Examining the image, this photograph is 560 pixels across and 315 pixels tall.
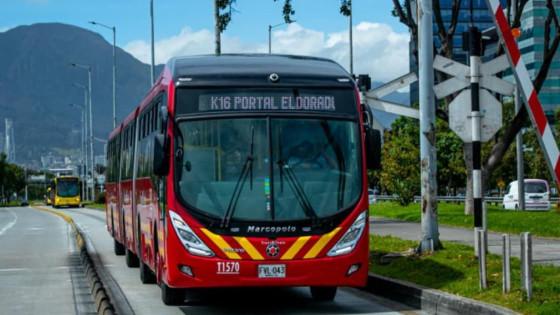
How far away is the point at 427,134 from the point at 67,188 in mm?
87036

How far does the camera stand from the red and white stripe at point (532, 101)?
6.86 metres

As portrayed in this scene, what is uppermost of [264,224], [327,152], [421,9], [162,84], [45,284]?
[421,9]

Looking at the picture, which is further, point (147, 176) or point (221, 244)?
point (147, 176)

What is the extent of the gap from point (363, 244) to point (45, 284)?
6845mm

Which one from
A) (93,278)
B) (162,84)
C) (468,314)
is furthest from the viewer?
(93,278)

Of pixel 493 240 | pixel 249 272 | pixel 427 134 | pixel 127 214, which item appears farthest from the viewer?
pixel 493 240

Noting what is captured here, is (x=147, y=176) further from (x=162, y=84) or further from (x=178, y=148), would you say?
(x=178, y=148)

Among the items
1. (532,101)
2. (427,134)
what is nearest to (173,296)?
(427,134)

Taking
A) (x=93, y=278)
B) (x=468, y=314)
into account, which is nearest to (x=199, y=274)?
(x=468, y=314)

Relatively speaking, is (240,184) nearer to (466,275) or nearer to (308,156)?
(308,156)

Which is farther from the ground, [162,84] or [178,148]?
[162,84]

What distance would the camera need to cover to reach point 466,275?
553 inches

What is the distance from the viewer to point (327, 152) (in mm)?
12688

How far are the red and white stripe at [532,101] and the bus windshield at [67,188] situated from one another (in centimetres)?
9555
